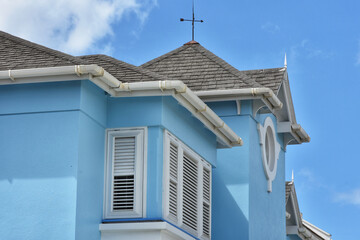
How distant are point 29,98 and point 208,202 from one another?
493 centimetres

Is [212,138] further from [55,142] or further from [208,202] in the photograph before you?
[55,142]

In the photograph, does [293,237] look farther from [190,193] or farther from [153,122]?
[153,122]

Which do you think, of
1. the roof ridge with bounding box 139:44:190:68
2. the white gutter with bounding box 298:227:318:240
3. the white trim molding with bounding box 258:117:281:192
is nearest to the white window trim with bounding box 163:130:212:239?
the white trim molding with bounding box 258:117:281:192

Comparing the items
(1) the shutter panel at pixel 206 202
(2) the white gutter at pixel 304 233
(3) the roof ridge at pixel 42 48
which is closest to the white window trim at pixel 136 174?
(3) the roof ridge at pixel 42 48

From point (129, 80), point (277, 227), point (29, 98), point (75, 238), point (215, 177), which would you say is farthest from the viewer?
point (277, 227)

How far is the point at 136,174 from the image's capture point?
15.6 metres

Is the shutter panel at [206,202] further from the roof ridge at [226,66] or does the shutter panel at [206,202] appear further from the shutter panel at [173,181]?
the roof ridge at [226,66]

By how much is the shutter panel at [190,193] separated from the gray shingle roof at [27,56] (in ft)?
9.96

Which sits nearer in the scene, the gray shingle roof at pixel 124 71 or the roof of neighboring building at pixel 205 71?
the gray shingle roof at pixel 124 71

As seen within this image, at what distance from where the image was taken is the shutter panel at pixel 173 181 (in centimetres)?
1614

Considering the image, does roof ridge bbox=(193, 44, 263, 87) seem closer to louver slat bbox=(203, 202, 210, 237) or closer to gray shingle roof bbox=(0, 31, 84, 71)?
louver slat bbox=(203, 202, 210, 237)

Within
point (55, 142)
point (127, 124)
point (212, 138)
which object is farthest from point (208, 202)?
point (55, 142)

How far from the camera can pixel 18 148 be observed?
49.4 feet

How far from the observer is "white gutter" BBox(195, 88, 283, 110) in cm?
1977
